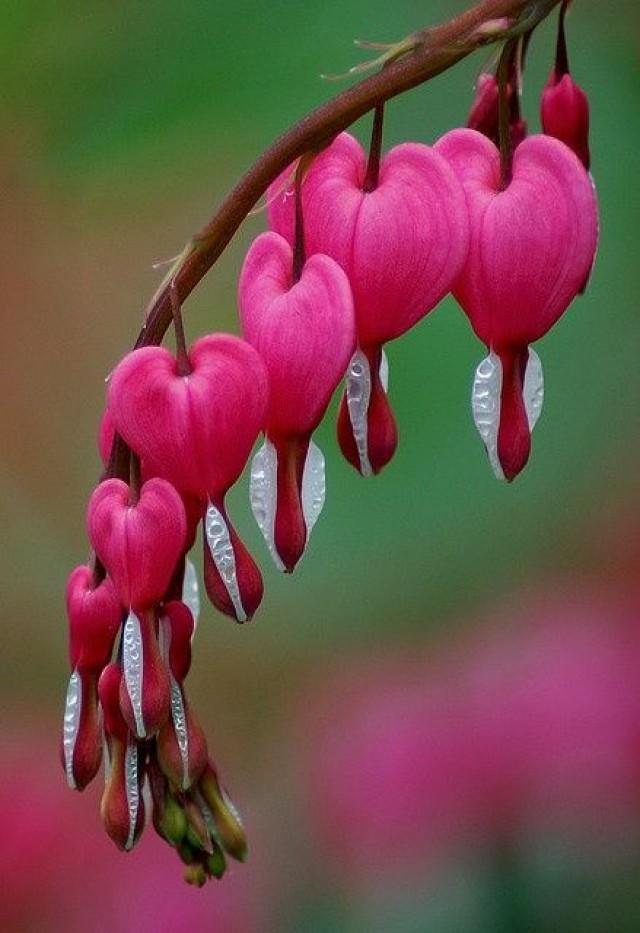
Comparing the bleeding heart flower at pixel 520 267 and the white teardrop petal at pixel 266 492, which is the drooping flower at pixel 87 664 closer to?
the white teardrop petal at pixel 266 492

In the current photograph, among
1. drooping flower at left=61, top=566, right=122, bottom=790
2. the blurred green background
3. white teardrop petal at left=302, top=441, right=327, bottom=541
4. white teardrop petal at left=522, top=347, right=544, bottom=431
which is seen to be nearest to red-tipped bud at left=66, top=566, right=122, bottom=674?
drooping flower at left=61, top=566, right=122, bottom=790

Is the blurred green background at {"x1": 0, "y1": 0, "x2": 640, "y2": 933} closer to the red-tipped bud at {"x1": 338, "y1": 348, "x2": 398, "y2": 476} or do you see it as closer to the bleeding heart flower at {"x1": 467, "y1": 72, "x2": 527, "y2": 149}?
the bleeding heart flower at {"x1": 467, "y1": 72, "x2": 527, "y2": 149}

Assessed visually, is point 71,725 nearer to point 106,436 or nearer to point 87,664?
point 87,664

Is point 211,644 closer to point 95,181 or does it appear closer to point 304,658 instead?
point 304,658

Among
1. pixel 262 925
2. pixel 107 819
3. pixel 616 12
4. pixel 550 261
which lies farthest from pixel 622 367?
pixel 107 819

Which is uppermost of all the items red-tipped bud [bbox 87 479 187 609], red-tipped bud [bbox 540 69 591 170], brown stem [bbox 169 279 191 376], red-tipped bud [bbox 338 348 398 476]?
red-tipped bud [bbox 540 69 591 170]
